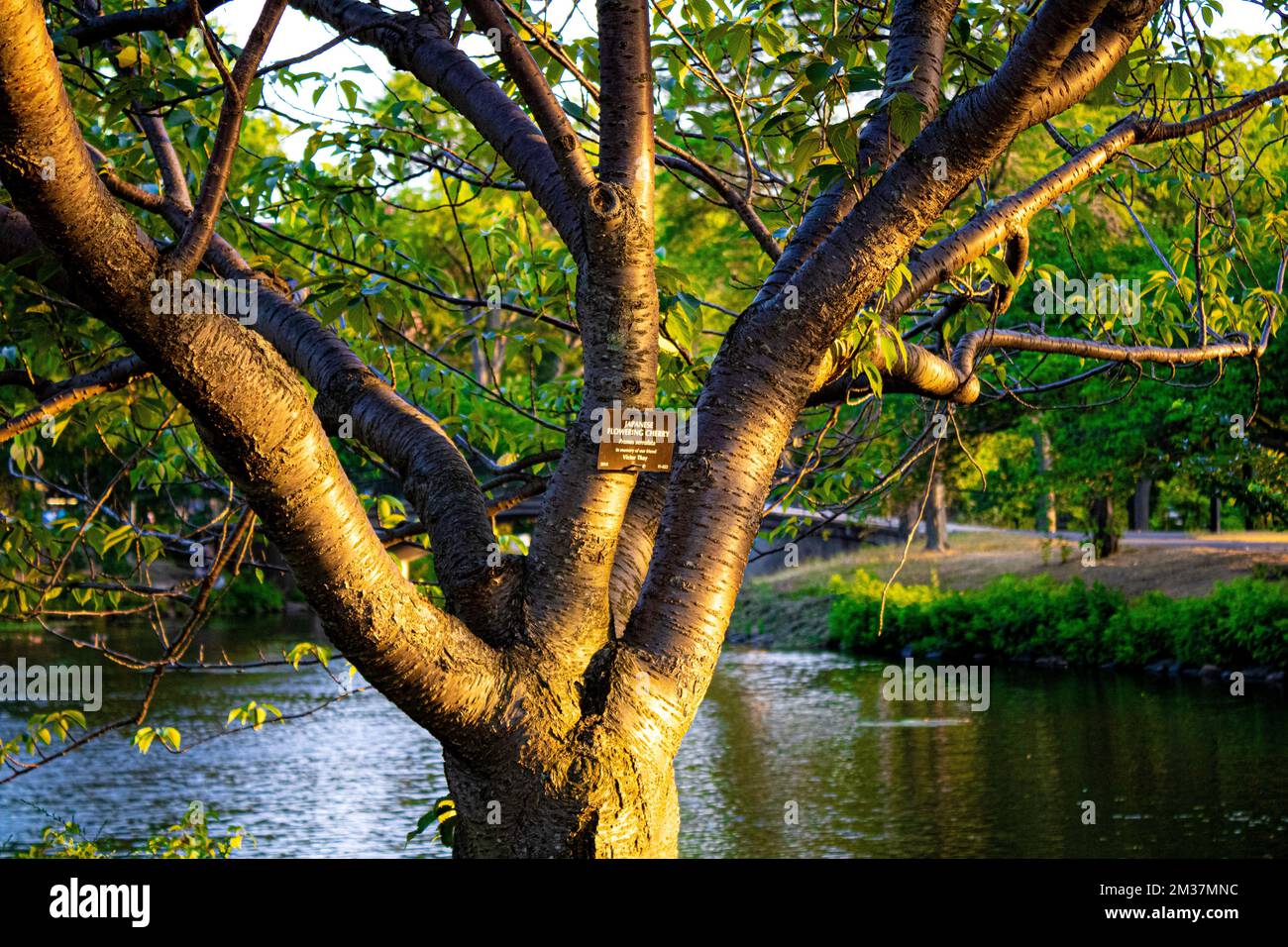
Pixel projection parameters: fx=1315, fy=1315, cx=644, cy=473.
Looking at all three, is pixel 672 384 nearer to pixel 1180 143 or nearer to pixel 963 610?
pixel 1180 143

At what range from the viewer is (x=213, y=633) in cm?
3306

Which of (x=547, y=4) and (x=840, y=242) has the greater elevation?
(x=547, y=4)

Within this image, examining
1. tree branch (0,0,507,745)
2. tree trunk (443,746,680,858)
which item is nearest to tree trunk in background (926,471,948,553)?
tree trunk (443,746,680,858)

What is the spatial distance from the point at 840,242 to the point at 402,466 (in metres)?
1.50

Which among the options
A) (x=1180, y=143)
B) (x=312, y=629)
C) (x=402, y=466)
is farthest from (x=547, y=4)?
(x=312, y=629)

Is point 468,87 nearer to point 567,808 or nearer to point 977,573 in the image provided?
point 567,808

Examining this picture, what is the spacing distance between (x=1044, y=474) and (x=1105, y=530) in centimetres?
237

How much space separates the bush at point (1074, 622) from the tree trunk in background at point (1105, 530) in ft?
6.86

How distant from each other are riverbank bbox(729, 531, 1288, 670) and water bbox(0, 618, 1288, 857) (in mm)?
3837

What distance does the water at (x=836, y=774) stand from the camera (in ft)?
49.7

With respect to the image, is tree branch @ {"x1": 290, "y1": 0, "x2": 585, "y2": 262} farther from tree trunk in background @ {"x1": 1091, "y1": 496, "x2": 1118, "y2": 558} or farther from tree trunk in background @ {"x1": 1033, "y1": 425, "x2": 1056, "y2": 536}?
tree trunk in background @ {"x1": 1091, "y1": 496, "x2": 1118, "y2": 558}

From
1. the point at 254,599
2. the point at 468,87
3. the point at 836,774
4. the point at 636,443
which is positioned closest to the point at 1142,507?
the point at 836,774

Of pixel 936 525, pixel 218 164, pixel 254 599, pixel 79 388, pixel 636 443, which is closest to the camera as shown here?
pixel 218 164

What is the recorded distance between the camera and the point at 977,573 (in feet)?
109
